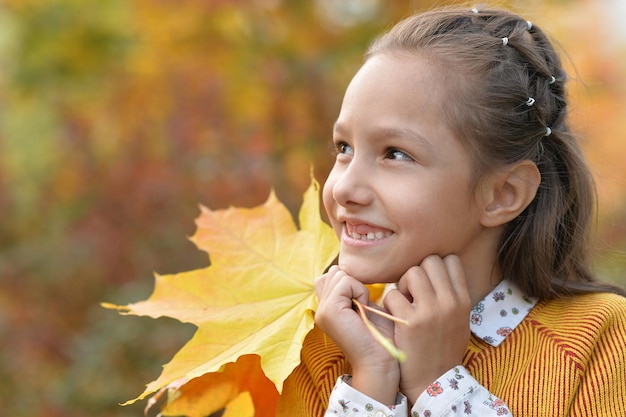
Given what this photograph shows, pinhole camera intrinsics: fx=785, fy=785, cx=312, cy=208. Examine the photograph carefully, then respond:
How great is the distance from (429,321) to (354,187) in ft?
0.99

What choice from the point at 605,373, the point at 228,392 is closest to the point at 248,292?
the point at 228,392

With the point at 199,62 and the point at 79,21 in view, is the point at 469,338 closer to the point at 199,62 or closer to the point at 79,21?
the point at 199,62

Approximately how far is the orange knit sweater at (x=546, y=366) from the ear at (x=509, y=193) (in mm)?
234

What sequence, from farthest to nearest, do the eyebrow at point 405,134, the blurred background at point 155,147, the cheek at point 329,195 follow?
the blurred background at point 155,147 < the cheek at point 329,195 < the eyebrow at point 405,134

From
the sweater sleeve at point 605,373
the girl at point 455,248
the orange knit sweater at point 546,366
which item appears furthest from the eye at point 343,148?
the sweater sleeve at point 605,373

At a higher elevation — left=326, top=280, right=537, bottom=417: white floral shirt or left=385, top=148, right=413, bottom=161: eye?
left=385, top=148, right=413, bottom=161: eye

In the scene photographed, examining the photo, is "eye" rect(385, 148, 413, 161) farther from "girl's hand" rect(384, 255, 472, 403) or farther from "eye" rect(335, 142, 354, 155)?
"girl's hand" rect(384, 255, 472, 403)

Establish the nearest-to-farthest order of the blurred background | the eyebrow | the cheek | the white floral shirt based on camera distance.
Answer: the white floral shirt < the eyebrow < the cheek < the blurred background

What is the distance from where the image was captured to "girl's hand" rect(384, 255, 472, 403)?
1499 mm

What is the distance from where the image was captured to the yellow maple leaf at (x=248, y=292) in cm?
159

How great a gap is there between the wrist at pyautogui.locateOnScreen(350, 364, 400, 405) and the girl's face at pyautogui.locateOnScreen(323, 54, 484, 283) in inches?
8.1

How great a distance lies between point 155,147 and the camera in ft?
16.1

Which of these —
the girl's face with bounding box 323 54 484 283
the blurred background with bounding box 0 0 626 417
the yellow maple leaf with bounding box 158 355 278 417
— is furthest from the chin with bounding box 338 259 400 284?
the blurred background with bounding box 0 0 626 417

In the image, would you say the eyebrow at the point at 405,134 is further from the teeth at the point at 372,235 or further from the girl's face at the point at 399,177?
the teeth at the point at 372,235
